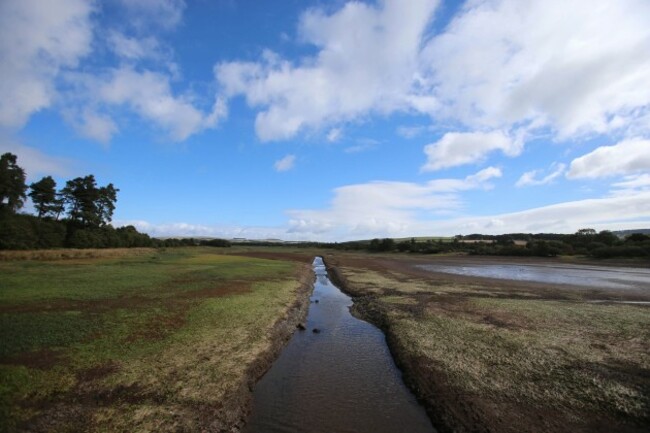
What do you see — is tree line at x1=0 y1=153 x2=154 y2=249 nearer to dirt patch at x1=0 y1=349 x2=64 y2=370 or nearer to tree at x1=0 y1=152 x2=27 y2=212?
tree at x1=0 y1=152 x2=27 y2=212

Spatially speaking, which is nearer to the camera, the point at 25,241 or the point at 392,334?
the point at 392,334

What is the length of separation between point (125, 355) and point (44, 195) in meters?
81.2

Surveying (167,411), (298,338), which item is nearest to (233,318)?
(298,338)

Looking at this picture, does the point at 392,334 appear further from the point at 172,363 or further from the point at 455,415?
the point at 172,363

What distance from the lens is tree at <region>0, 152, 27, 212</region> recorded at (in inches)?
2320

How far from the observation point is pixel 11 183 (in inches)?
2368

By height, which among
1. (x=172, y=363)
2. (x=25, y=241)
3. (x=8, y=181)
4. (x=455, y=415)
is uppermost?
(x=8, y=181)

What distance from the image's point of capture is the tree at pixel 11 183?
58.9 meters

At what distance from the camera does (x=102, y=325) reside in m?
15.6

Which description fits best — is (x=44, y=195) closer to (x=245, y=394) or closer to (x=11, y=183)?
(x=11, y=183)

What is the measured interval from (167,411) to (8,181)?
236ft

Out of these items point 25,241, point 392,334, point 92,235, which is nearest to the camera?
point 392,334

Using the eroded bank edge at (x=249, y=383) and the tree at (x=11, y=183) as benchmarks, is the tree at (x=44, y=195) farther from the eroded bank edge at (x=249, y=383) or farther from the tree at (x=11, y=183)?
the eroded bank edge at (x=249, y=383)

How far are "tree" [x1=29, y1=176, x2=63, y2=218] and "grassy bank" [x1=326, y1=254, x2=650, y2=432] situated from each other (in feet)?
261
